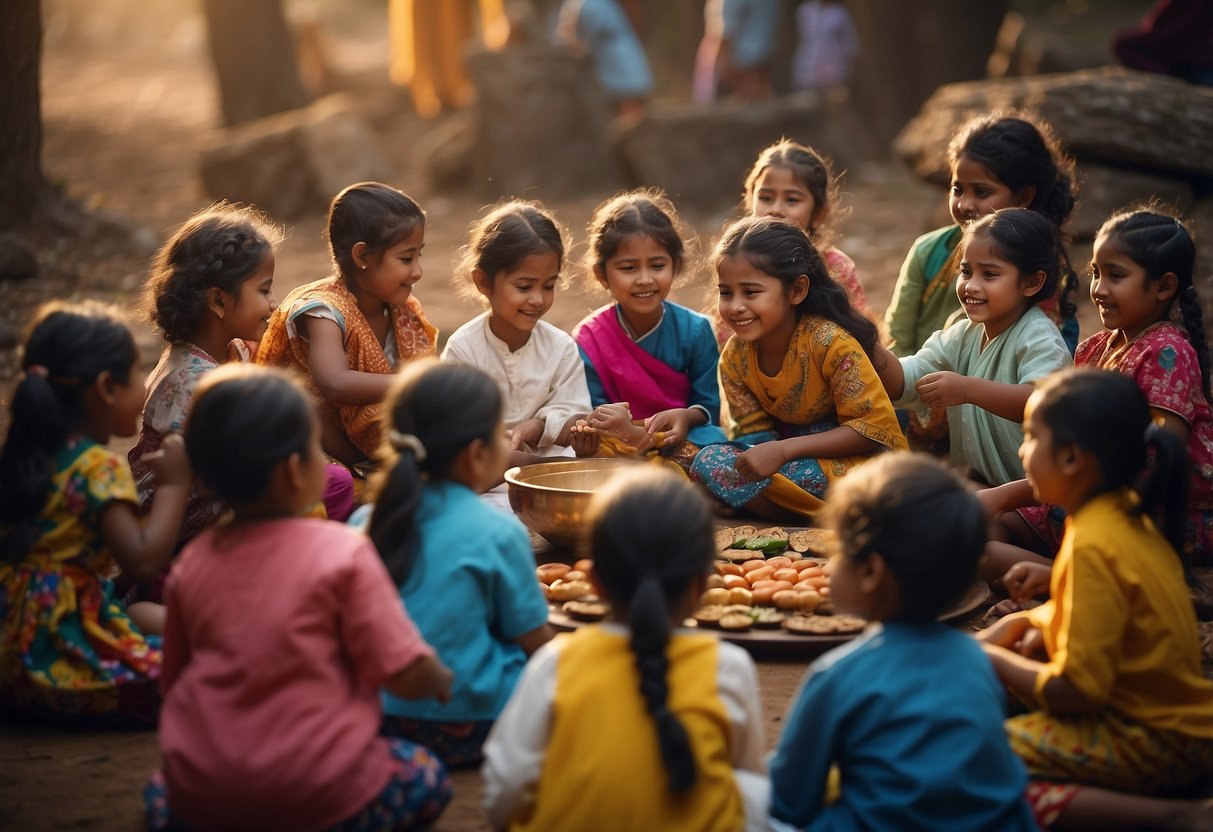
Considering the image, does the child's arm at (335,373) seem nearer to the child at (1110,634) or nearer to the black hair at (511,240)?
the black hair at (511,240)

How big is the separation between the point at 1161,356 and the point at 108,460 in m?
2.85

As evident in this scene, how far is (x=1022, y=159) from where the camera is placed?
15.6ft

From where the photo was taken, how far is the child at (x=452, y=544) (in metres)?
2.73

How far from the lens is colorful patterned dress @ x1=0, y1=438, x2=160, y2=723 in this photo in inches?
119

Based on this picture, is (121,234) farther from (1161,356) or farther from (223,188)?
(1161,356)

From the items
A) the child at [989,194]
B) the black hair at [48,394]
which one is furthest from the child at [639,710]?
the child at [989,194]

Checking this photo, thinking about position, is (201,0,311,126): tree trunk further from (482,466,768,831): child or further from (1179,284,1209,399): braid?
(482,466,768,831): child

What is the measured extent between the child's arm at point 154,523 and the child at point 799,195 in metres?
2.71

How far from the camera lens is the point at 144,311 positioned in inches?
159

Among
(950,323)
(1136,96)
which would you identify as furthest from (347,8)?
(950,323)

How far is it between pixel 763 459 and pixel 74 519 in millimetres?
2249

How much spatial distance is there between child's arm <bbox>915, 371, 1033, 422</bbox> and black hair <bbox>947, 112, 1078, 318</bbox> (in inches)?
32.7

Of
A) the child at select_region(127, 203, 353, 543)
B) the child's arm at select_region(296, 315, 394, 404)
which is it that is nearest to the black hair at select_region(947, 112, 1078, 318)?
the child's arm at select_region(296, 315, 394, 404)

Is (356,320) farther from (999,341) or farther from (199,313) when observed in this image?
(999,341)
